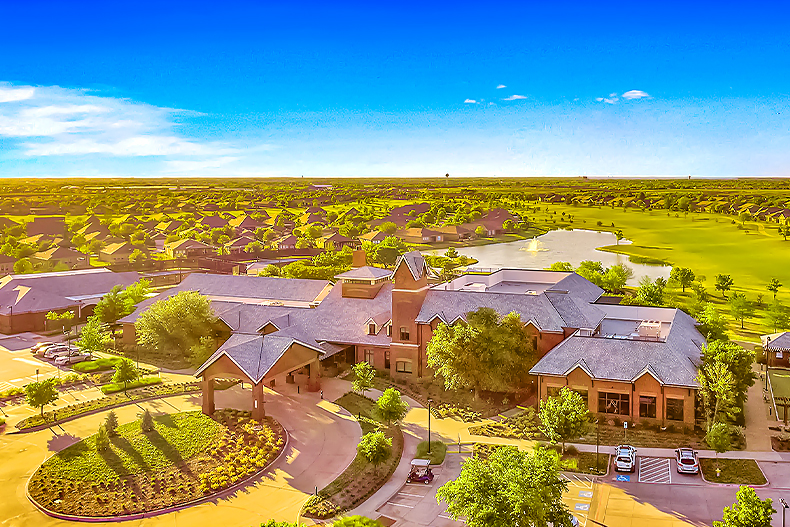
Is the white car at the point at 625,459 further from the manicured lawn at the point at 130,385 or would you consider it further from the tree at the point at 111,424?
the manicured lawn at the point at 130,385

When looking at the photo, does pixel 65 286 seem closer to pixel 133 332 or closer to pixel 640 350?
pixel 133 332

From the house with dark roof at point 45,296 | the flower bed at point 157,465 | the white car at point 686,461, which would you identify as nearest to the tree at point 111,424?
the flower bed at point 157,465

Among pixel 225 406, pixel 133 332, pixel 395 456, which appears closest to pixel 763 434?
pixel 395 456

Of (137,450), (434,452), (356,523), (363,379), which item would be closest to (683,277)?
(363,379)

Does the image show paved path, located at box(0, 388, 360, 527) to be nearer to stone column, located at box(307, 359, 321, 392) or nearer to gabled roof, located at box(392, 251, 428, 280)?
stone column, located at box(307, 359, 321, 392)

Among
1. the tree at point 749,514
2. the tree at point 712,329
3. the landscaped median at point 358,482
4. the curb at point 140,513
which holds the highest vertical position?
the tree at point 712,329
